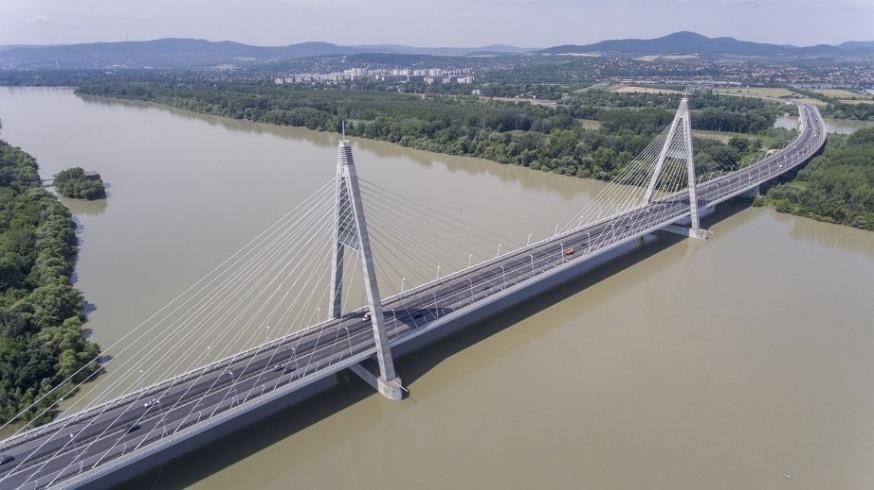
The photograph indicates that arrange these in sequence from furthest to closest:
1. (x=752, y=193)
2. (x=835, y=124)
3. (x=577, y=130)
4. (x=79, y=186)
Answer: (x=835, y=124) < (x=577, y=130) < (x=752, y=193) < (x=79, y=186)

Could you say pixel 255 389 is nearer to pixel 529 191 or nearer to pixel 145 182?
pixel 529 191

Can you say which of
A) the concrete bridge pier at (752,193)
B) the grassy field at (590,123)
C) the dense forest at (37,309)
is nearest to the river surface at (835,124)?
the grassy field at (590,123)

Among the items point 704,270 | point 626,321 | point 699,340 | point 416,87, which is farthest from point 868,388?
point 416,87

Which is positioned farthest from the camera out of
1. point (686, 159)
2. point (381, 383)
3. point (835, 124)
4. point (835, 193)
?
point (835, 124)

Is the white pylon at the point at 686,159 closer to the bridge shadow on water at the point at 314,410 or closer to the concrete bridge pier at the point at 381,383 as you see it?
the bridge shadow on water at the point at 314,410

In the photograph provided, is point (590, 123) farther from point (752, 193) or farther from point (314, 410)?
point (314, 410)

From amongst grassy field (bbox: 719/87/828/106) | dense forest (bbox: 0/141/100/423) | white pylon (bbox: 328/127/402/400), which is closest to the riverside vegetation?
white pylon (bbox: 328/127/402/400)

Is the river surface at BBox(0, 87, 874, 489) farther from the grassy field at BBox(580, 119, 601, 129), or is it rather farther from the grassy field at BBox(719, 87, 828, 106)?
the grassy field at BBox(719, 87, 828, 106)

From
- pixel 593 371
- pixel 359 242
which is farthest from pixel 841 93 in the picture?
pixel 359 242
